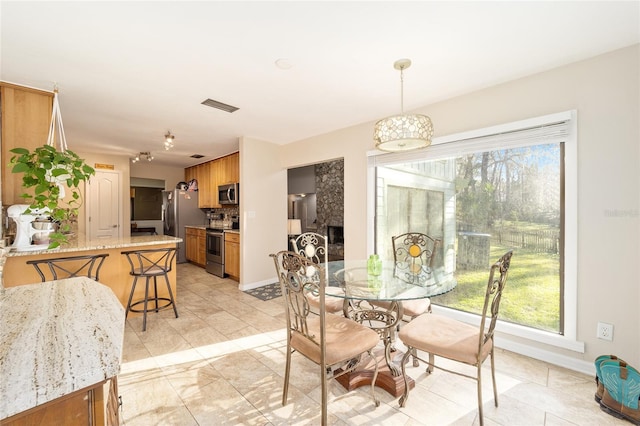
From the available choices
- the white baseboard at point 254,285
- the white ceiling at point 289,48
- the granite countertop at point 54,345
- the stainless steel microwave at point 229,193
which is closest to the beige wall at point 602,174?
the white ceiling at point 289,48

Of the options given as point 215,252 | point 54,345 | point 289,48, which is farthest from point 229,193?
point 54,345

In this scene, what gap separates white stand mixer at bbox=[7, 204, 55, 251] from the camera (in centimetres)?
242

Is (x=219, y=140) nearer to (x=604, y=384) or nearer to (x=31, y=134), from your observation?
(x=31, y=134)

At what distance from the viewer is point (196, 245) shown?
6121 mm

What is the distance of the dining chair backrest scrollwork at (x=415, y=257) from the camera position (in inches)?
91.2

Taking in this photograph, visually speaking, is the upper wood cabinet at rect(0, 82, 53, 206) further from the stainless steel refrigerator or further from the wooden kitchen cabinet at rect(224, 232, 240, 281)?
the stainless steel refrigerator

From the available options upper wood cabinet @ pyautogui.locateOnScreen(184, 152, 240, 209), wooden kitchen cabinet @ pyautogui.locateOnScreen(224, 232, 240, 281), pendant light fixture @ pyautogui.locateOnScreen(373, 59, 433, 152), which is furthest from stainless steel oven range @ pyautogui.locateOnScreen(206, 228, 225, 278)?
pendant light fixture @ pyautogui.locateOnScreen(373, 59, 433, 152)

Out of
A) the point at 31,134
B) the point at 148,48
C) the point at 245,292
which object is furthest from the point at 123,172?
the point at 148,48

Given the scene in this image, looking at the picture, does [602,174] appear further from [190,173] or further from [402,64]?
[190,173]

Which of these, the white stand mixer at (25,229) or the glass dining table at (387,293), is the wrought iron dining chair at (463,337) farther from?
the white stand mixer at (25,229)

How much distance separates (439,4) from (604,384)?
259 cm

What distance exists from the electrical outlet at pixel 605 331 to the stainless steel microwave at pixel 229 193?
5062 millimetres

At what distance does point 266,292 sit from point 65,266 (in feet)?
7.86

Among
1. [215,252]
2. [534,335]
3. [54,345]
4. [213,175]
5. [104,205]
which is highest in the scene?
[213,175]
